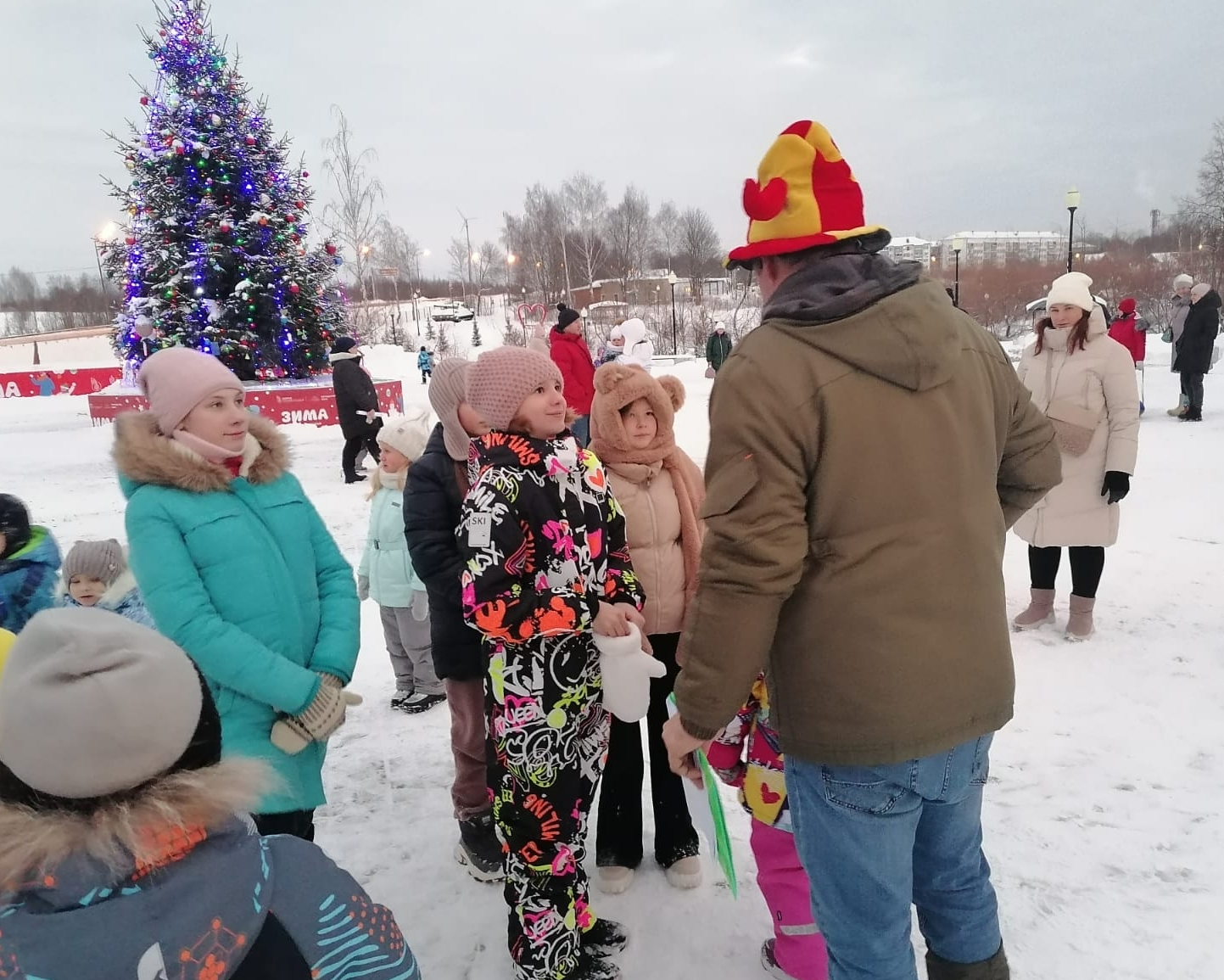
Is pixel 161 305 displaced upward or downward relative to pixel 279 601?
upward

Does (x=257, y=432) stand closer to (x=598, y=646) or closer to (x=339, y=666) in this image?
(x=339, y=666)

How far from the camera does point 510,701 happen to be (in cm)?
221

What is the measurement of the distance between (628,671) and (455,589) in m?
0.90

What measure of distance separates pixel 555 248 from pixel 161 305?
131ft

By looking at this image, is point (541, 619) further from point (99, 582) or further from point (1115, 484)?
point (1115, 484)

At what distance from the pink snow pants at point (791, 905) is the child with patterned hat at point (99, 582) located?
104 inches

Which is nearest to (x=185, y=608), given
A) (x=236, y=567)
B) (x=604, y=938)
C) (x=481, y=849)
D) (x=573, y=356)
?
(x=236, y=567)

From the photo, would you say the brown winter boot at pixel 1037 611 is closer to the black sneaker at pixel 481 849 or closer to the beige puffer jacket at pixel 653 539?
the beige puffer jacket at pixel 653 539

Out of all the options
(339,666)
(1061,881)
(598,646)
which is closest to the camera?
(598,646)

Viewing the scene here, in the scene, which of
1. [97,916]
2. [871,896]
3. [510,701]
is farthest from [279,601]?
[871,896]

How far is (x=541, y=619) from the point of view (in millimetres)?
2090

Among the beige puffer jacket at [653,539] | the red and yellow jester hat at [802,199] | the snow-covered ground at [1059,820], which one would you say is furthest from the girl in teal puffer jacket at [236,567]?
the red and yellow jester hat at [802,199]

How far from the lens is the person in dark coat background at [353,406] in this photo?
33.0 ft

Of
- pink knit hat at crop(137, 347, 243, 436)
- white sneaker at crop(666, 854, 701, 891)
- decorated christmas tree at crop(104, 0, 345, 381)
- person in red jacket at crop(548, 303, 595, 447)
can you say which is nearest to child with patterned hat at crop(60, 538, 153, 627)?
pink knit hat at crop(137, 347, 243, 436)
